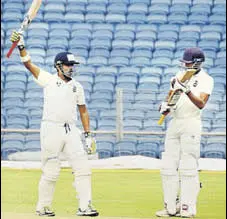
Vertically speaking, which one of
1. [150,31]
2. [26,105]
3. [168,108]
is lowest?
[168,108]

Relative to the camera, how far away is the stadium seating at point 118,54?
19.2 m

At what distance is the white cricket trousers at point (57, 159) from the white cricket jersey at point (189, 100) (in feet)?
3.82

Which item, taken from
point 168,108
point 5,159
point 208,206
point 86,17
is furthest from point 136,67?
point 168,108

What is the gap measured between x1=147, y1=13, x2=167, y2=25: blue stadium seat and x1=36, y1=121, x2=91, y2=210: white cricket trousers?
14869 millimetres

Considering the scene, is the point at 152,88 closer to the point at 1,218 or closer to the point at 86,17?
the point at 86,17

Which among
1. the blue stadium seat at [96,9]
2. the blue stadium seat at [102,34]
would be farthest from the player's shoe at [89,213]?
the blue stadium seat at [96,9]

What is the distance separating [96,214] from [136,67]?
1287 cm

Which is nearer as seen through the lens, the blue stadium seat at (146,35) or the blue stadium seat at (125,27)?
the blue stadium seat at (146,35)

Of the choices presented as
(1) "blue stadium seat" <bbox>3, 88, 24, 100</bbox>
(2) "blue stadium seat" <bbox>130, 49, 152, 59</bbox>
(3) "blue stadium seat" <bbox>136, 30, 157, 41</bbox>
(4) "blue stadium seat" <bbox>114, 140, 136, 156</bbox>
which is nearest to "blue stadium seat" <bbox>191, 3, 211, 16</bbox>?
(3) "blue stadium seat" <bbox>136, 30, 157, 41</bbox>

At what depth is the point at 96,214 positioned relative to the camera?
363 inches

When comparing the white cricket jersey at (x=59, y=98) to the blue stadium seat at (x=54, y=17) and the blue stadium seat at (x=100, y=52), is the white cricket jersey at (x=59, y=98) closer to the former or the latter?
the blue stadium seat at (x=100, y=52)

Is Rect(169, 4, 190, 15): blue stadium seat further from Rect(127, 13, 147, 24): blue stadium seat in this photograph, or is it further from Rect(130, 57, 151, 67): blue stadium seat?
Rect(130, 57, 151, 67): blue stadium seat

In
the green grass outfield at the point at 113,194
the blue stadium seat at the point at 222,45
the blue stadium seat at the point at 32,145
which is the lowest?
the green grass outfield at the point at 113,194

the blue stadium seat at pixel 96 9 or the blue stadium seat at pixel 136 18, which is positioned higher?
the blue stadium seat at pixel 96 9
